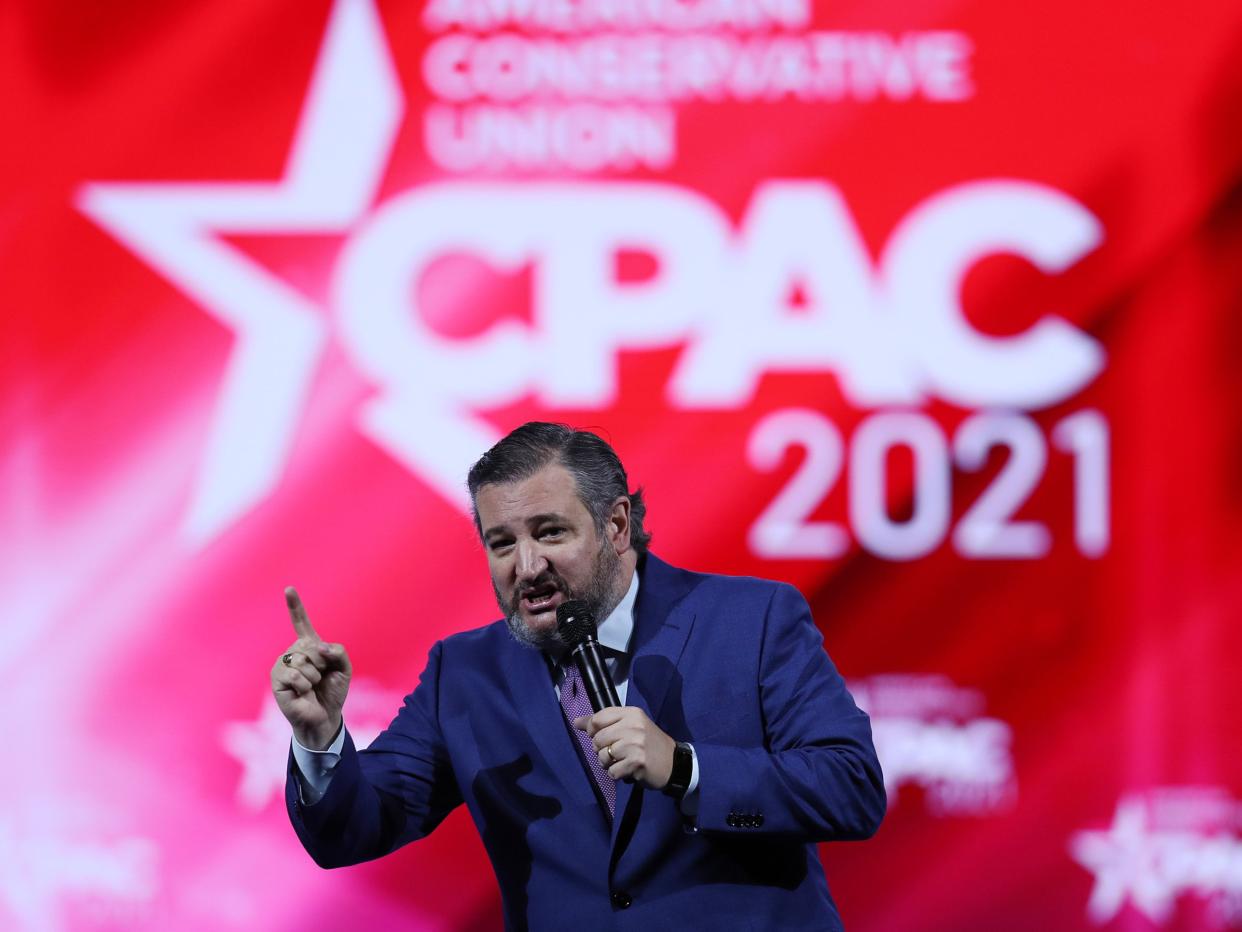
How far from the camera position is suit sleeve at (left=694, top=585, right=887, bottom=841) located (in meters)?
1.92

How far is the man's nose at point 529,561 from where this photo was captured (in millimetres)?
2080

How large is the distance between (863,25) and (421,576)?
1607 mm

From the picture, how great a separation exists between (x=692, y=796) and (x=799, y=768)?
0.16 m

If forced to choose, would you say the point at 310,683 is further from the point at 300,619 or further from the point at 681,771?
the point at 681,771

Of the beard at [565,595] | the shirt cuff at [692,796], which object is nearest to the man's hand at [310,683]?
the beard at [565,595]

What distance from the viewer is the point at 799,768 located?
1.95 meters

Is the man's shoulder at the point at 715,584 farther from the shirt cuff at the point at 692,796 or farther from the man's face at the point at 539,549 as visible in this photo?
the shirt cuff at the point at 692,796

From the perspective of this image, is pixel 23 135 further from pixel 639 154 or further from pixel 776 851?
pixel 776 851

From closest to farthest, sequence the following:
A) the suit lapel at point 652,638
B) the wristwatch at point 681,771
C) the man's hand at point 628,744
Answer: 1. the man's hand at point 628,744
2. the wristwatch at point 681,771
3. the suit lapel at point 652,638

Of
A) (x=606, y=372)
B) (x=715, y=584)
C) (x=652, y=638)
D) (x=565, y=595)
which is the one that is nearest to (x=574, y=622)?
(x=565, y=595)

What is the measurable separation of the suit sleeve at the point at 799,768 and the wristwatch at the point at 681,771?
0.07 feet

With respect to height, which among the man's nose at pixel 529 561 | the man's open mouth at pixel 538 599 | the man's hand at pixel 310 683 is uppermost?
the man's nose at pixel 529 561

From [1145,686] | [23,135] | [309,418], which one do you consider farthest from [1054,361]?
[23,135]

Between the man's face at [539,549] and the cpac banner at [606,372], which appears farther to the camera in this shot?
the cpac banner at [606,372]
